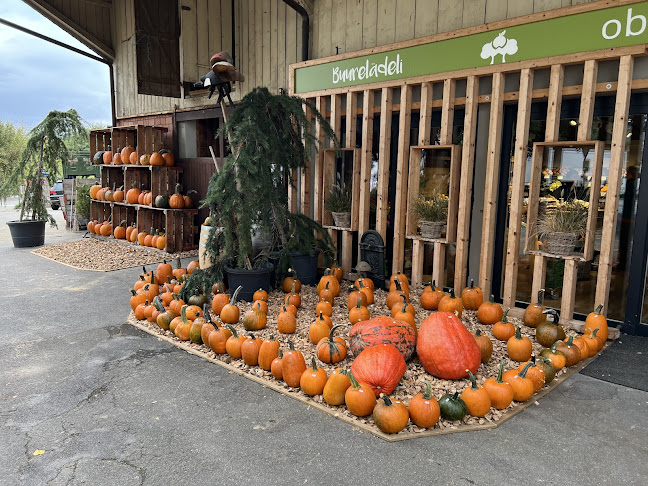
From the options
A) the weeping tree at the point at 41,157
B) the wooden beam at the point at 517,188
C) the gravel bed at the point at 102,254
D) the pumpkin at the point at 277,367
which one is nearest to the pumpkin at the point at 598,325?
the wooden beam at the point at 517,188

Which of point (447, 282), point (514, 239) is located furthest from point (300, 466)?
point (447, 282)

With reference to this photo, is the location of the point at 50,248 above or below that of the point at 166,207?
below

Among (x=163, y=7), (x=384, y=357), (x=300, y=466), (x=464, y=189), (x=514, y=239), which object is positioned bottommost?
(x=300, y=466)

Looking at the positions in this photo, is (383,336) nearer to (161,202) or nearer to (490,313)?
(490,313)

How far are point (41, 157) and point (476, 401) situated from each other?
10611 millimetres

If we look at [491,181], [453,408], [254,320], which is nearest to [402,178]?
[491,181]

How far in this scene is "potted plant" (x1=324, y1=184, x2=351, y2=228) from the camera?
6.79 m

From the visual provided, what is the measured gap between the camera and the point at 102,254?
9.27m

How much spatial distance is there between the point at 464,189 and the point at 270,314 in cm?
266

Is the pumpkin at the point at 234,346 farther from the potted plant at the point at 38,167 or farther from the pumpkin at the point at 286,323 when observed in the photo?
the potted plant at the point at 38,167

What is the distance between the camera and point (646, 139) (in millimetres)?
4609

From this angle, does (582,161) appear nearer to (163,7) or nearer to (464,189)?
(464,189)

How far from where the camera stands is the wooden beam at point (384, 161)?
6263 mm

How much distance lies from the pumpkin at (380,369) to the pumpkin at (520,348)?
1.13 meters
